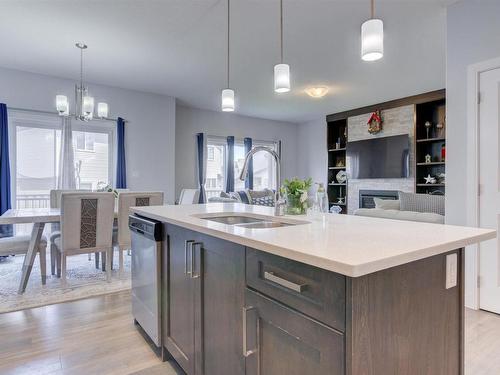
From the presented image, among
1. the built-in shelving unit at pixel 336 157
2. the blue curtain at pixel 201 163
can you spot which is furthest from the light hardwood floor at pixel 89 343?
the built-in shelving unit at pixel 336 157

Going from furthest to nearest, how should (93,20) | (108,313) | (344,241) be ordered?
(93,20) → (108,313) → (344,241)

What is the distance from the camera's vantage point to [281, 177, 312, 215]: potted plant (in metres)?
1.92

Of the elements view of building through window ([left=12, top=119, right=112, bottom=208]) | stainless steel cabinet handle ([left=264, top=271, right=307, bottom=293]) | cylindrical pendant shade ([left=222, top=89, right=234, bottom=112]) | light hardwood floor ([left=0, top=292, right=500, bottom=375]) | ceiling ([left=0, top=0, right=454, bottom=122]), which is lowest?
light hardwood floor ([left=0, top=292, right=500, bottom=375])

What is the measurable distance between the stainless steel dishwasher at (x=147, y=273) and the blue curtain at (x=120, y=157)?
11.0ft

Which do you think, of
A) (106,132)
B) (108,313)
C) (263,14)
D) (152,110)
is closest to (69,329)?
(108,313)

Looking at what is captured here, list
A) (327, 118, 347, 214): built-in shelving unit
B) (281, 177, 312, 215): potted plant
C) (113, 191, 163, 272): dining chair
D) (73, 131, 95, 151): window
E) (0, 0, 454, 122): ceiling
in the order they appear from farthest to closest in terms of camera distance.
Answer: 1. (327, 118, 347, 214): built-in shelving unit
2. (73, 131, 95, 151): window
3. (113, 191, 163, 272): dining chair
4. (0, 0, 454, 122): ceiling
5. (281, 177, 312, 215): potted plant

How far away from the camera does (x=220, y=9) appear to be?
2990 mm

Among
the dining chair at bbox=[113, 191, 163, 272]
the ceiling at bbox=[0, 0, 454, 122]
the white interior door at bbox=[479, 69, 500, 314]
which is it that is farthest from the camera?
the dining chair at bbox=[113, 191, 163, 272]

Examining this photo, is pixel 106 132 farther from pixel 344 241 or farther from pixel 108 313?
pixel 344 241

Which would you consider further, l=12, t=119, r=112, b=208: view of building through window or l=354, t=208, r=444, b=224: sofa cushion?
l=12, t=119, r=112, b=208: view of building through window

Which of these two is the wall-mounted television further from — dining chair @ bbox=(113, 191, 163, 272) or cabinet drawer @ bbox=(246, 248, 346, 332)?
cabinet drawer @ bbox=(246, 248, 346, 332)

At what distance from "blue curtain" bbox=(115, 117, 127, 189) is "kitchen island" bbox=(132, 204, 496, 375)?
A: 4232 mm

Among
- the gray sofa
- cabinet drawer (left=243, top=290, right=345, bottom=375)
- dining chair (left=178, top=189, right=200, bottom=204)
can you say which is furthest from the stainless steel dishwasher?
the gray sofa

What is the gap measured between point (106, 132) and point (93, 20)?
2.51 m
